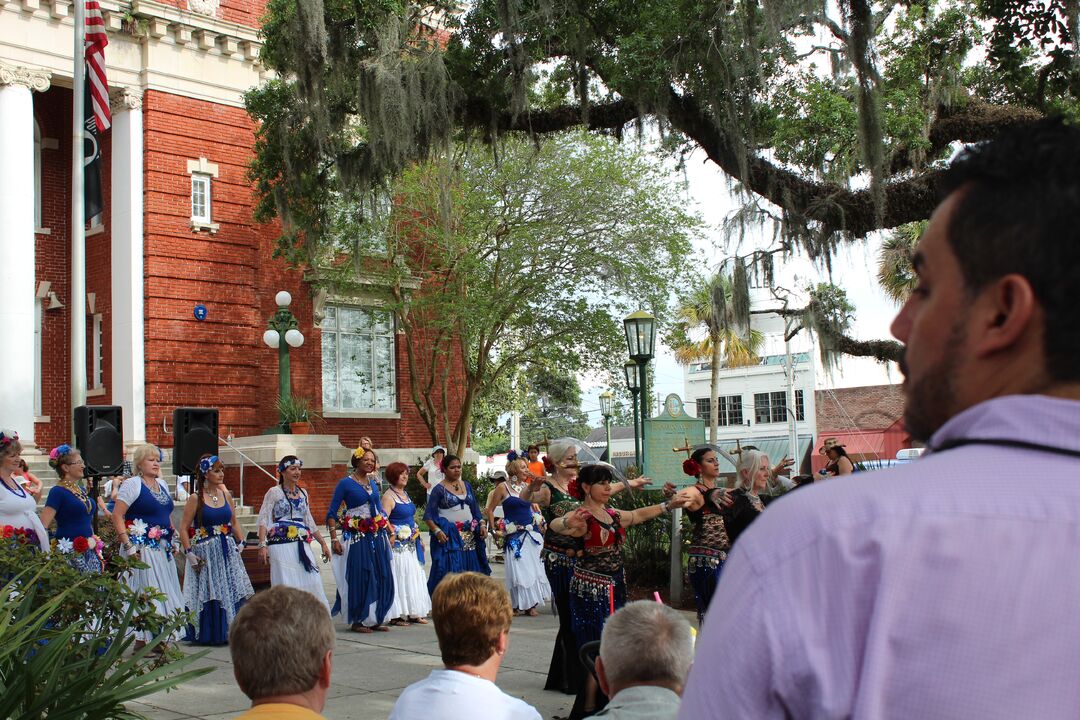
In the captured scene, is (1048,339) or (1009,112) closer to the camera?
(1048,339)

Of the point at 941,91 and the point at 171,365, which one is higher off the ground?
the point at 941,91

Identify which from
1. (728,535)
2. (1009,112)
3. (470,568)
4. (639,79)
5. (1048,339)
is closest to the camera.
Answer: (1048,339)

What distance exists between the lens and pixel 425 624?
13398 millimetres

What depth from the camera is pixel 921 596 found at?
1.06m

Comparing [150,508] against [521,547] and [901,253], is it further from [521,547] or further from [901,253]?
[901,253]

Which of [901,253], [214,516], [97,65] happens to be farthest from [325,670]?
[901,253]

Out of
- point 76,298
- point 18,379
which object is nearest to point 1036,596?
point 76,298

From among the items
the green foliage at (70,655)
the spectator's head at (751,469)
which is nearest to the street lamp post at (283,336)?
the spectator's head at (751,469)

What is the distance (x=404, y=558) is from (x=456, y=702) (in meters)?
9.76

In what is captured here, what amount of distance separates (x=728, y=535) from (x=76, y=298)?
11668 mm

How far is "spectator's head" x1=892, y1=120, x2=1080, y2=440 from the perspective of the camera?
1177 millimetres

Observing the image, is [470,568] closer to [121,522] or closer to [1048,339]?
[121,522]

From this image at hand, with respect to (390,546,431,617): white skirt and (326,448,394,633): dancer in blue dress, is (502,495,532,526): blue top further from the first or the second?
(326,448,394,633): dancer in blue dress

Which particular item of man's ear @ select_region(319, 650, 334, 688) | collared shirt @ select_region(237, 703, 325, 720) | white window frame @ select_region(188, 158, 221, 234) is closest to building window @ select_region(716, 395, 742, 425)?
white window frame @ select_region(188, 158, 221, 234)
